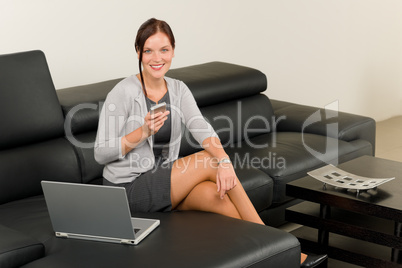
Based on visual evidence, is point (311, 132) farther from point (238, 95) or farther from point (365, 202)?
point (365, 202)

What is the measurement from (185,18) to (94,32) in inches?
29.1

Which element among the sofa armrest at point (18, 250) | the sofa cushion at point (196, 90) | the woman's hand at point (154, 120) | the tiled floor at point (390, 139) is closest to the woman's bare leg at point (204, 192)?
the woman's hand at point (154, 120)

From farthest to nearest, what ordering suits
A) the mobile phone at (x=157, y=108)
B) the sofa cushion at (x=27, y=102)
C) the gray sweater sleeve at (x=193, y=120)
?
the sofa cushion at (x=27, y=102) < the gray sweater sleeve at (x=193, y=120) < the mobile phone at (x=157, y=108)

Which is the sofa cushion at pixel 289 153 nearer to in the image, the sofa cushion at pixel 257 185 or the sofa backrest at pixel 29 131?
the sofa cushion at pixel 257 185

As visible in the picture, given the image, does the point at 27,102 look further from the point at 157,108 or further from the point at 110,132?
the point at 157,108

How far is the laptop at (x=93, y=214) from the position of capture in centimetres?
228

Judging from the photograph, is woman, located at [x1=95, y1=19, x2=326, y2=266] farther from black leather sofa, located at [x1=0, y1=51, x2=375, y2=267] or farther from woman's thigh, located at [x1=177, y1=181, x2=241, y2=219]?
black leather sofa, located at [x1=0, y1=51, x2=375, y2=267]

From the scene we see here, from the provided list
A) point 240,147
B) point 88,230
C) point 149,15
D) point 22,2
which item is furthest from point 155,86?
point 149,15

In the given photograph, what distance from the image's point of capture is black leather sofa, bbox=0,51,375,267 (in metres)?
2.24

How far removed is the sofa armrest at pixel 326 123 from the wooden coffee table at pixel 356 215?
0.53 m

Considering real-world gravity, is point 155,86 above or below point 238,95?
above

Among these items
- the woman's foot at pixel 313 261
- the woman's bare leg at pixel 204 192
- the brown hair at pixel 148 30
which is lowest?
the woman's foot at pixel 313 261

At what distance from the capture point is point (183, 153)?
3.49 meters

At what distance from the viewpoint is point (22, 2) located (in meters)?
3.54
